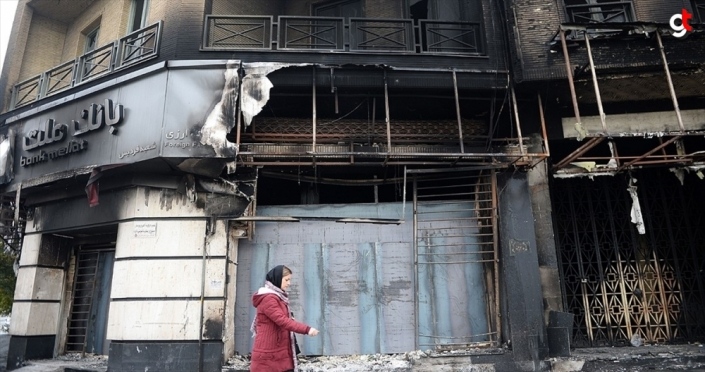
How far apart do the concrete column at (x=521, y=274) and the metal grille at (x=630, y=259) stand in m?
1.46

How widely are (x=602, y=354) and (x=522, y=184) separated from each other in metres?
2.98

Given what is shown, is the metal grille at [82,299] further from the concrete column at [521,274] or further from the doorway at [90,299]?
the concrete column at [521,274]

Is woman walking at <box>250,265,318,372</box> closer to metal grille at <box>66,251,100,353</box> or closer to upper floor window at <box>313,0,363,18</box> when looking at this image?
metal grille at <box>66,251,100,353</box>

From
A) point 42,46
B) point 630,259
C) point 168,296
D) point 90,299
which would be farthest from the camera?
point 42,46

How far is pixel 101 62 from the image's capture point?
896 cm

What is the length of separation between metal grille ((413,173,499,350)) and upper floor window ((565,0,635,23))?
11.0 ft

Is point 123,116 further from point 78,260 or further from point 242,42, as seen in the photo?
point 78,260

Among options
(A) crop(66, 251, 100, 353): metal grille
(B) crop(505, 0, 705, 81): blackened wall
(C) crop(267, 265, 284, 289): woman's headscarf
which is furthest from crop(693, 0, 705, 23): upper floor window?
(A) crop(66, 251, 100, 353): metal grille

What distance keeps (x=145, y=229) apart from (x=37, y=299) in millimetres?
3283

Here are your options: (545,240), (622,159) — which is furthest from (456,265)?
(622,159)

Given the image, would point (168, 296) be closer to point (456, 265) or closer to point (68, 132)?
point (68, 132)

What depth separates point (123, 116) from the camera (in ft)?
24.5

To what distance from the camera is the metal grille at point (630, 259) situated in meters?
8.05

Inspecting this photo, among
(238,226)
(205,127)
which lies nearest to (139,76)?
(205,127)
